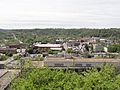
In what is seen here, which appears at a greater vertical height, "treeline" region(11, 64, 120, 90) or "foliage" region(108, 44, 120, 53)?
"treeline" region(11, 64, 120, 90)

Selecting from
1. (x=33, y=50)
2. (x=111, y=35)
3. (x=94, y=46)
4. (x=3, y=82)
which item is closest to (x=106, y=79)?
(x=3, y=82)

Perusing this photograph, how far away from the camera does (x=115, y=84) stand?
13.2 m

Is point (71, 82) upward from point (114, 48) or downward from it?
upward

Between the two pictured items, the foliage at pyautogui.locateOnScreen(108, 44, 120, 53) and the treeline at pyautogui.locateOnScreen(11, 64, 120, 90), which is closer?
the treeline at pyautogui.locateOnScreen(11, 64, 120, 90)

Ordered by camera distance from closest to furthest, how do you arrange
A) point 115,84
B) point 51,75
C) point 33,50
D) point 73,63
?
point 115,84 → point 51,75 → point 73,63 → point 33,50

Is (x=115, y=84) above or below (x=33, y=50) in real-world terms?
above

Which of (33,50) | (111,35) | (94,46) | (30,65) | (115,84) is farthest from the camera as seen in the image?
(111,35)

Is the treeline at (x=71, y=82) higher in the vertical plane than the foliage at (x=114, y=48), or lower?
higher

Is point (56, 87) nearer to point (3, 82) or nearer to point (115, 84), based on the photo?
point (115, 84)

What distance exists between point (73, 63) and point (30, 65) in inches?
470

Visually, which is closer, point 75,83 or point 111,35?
point 75,83

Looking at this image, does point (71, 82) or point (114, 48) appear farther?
point (114, 48)

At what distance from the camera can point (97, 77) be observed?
1373 cm

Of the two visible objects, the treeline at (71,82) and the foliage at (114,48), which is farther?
the foliage at (114,48)
